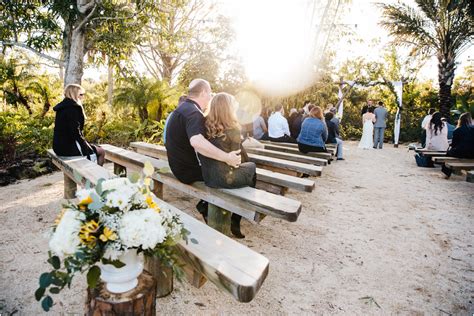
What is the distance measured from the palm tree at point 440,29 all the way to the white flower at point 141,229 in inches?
665

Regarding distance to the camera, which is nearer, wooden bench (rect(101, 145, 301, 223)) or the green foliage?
wooden bench (rect(101, 145, 301, 223))

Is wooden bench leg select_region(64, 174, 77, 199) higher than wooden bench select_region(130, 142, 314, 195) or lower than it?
lower

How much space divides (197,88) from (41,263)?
2.37 meters

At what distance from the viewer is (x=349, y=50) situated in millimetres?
20422

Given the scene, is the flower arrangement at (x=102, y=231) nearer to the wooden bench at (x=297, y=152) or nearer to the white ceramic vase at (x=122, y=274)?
the white ceramic vase at (x=122, y=274)

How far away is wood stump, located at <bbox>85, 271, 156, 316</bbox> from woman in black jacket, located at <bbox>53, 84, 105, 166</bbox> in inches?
131

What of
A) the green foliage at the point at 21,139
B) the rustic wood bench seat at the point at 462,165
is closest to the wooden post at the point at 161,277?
the green foliage at the point at 21,139

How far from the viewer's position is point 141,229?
1499 millimetres

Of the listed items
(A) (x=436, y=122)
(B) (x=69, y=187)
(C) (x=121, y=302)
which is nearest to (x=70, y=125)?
(B) (x=69, y=187)

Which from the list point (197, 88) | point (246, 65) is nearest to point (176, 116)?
point (197, 88)

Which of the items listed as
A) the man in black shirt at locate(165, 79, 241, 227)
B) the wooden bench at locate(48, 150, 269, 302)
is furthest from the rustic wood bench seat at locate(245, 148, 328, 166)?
the wooden bench at locate(48, 150, 269, 302)

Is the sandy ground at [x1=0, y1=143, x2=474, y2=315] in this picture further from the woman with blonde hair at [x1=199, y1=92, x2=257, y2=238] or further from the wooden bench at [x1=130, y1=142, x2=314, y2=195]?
the woman with blonde hair at [x1=199, y1=92, x2=257, y2=238]

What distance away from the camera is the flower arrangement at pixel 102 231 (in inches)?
57.7

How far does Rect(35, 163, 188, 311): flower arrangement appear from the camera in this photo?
147cm
